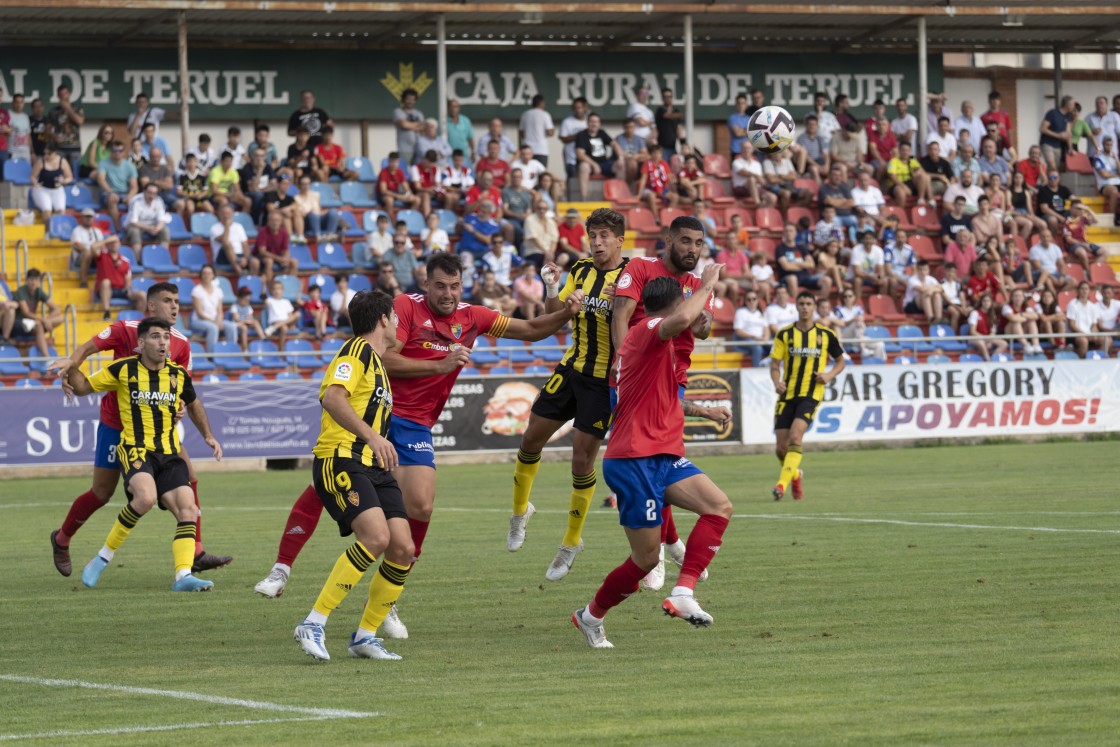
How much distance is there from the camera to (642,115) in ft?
107

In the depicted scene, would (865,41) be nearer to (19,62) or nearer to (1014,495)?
(19,62)

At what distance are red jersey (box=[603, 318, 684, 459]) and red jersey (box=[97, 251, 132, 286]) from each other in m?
18.5

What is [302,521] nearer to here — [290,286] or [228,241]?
[290,286]

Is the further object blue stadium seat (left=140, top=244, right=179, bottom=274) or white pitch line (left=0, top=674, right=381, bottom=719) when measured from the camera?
blue stadium seat (left=140, top=244, right=179, bottom=274)

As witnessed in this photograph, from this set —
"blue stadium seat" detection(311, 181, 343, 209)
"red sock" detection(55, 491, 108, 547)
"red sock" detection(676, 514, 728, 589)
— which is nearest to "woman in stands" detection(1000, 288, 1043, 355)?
"blue stadium seat" detection(311, 181, 343, 209)

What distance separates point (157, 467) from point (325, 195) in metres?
17.2

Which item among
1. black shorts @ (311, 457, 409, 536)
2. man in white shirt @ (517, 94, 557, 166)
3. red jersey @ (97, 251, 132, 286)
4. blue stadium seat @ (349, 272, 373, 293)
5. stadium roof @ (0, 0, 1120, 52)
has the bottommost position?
black shorts @ (311, 457, 409, 536)

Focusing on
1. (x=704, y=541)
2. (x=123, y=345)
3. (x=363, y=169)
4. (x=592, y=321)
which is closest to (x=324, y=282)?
(x=363, y=169)

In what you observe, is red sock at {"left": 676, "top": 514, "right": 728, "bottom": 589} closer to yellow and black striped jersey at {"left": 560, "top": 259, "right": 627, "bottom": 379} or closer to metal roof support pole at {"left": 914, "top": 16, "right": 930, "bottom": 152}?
yellow and black striped jersey at {"left": 560, "top": 259, "right": 627, "bottom": 379}

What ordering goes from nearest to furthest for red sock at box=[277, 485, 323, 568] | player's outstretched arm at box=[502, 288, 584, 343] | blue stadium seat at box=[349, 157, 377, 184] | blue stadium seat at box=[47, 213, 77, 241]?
player's outstretched arm at box=[502, 288, 584, 343], red sock at box=[277, 485, 323, 568], blue stadium seat at box=[47, 213, 77, 241], blue stadium seat at box=[349, 157, 377, 184]

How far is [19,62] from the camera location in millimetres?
31344

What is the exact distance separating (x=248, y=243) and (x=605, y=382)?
16.7 m

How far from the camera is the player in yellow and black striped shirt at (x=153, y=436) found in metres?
12.0

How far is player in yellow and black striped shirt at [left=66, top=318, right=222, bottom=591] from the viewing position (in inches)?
474
